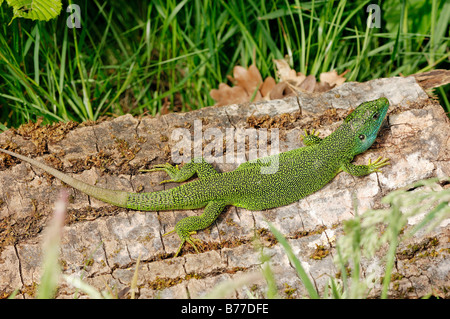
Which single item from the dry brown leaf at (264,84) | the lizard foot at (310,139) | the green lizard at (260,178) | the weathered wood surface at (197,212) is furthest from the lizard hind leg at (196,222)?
the dry brown leaf at (264,84)

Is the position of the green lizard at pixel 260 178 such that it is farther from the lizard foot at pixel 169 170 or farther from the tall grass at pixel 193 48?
the tall grass at pixel 193 48

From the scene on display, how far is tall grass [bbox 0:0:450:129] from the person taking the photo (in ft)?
18.5

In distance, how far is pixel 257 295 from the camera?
148 inches

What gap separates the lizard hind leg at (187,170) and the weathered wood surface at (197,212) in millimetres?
111

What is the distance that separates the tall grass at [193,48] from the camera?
18.5 feet

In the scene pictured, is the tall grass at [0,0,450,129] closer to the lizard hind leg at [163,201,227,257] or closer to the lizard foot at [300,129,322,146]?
the lizard foot at [300,129,322,146]

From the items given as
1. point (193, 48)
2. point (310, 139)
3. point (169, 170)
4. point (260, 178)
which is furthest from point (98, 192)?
point (193, 48)

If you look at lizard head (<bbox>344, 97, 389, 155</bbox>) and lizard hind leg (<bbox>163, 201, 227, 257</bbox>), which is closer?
lizard hind leg (<bbox>163, 201, 227, 257</bbox>)

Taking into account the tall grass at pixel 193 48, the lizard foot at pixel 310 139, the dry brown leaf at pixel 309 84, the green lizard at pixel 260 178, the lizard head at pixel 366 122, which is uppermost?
the tall grass at pixel 193 48

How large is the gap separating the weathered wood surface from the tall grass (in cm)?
96

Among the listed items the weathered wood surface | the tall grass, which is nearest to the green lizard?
the weathered wood surface

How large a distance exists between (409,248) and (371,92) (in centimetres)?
211

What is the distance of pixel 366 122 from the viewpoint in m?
4.58

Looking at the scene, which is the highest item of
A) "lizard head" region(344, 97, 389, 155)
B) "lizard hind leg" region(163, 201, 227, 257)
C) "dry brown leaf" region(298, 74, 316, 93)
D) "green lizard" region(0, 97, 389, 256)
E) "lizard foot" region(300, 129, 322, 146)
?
"dry brown leaf" region(298, 74, 316, 93)
